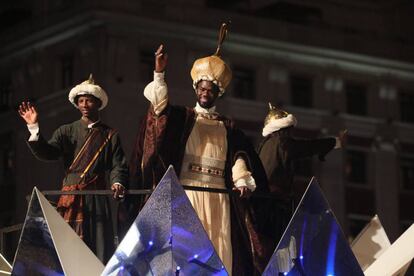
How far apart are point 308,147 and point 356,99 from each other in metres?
37.8

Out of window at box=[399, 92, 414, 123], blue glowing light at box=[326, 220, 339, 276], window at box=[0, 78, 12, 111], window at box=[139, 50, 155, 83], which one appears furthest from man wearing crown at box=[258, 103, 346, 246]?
window at box=[399, 92, 414, 123]

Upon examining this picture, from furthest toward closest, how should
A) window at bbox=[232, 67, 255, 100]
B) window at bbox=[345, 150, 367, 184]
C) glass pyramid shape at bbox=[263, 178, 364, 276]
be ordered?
window at bbox=[345, 150, 367, 184]
window at bbox=[232, 67, 255, 100]
glass pyramid shape at bbox=[263, 178, 364, 276]

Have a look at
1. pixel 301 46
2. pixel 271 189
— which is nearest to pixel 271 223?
pixel 271 189

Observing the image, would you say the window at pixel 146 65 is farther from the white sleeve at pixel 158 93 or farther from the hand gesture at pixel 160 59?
the hand gesture at pixel 160 59

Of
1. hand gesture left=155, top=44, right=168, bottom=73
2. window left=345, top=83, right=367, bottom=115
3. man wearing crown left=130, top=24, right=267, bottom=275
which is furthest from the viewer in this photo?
window left=345, top=83, right=367, bottom=115

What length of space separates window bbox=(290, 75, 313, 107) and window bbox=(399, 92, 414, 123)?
386cm

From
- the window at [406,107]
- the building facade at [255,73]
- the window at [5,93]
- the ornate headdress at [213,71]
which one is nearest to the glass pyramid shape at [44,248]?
the ornate headdress at [213,71]

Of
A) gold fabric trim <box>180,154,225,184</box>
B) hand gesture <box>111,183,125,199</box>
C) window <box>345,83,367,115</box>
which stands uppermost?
window <box>345,83,367,115</box>

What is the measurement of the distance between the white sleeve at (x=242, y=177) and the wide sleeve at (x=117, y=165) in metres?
0.97

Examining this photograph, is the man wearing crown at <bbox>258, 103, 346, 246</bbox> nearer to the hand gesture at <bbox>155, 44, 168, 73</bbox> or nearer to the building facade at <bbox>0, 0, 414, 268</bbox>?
the hand gesture at <bbox>155, 44, 168, 73</bbox>

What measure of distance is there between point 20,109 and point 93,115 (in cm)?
72

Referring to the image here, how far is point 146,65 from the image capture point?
49.2 metres

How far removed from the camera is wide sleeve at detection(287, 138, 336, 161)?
→ 17578 mm

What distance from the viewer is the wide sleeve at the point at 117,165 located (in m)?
15.8
